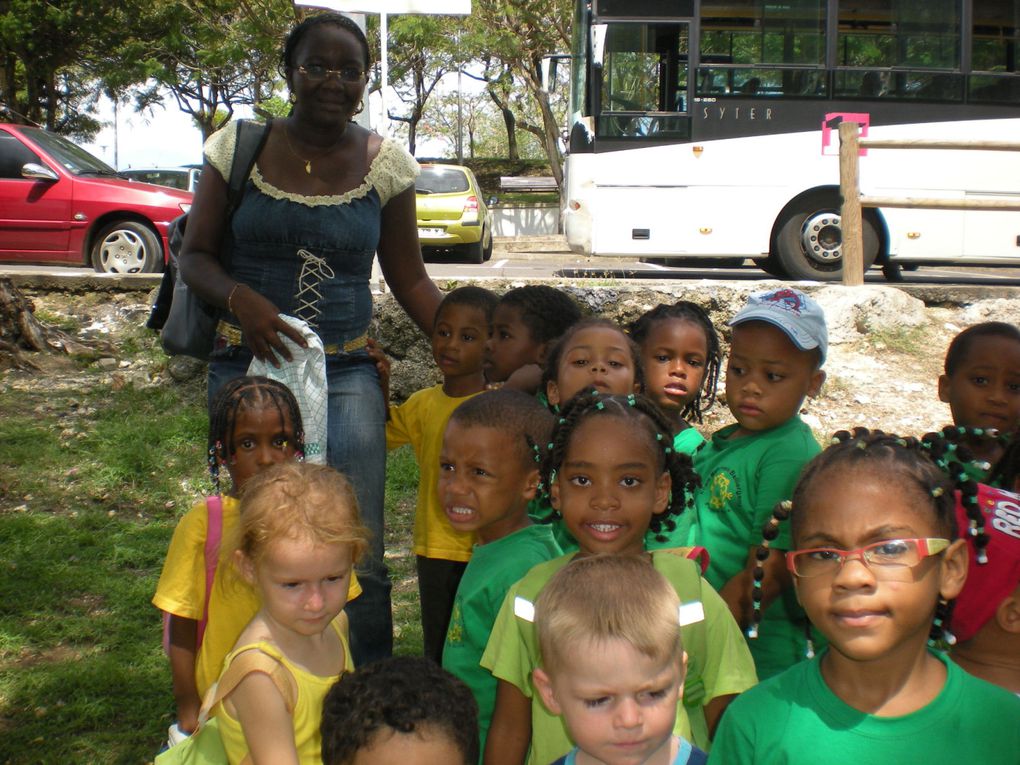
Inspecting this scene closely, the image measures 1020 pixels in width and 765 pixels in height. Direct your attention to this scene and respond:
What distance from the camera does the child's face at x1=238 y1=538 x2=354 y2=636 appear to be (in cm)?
226

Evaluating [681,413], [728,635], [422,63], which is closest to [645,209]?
[681,413]

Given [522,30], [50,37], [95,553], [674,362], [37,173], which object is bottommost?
[95,553]

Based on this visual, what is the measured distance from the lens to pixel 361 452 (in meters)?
3.12

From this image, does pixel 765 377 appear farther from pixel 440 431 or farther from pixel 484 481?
pixel 440 431

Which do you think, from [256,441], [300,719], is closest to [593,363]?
[256,441]

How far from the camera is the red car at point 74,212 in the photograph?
10.6 m

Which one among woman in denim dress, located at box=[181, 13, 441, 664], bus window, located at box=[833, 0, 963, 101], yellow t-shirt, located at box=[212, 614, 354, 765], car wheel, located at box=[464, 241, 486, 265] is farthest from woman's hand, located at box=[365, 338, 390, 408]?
car wheel, located at box=[464, 241, 486, 265]

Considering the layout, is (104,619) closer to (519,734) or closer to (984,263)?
(519,734)

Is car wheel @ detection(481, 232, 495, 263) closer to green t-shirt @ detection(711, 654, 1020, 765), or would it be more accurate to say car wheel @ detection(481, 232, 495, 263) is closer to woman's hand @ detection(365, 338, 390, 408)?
woman's hand @ detection(365, 338, 390, 408)

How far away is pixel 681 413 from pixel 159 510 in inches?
121

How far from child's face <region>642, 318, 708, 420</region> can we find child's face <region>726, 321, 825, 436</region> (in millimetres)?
373

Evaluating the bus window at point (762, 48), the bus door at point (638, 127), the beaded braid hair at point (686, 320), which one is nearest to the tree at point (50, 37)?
the bus door at point (638, 127)

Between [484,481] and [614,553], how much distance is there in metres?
0.53

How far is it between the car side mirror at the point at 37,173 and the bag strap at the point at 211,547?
8.99 m
